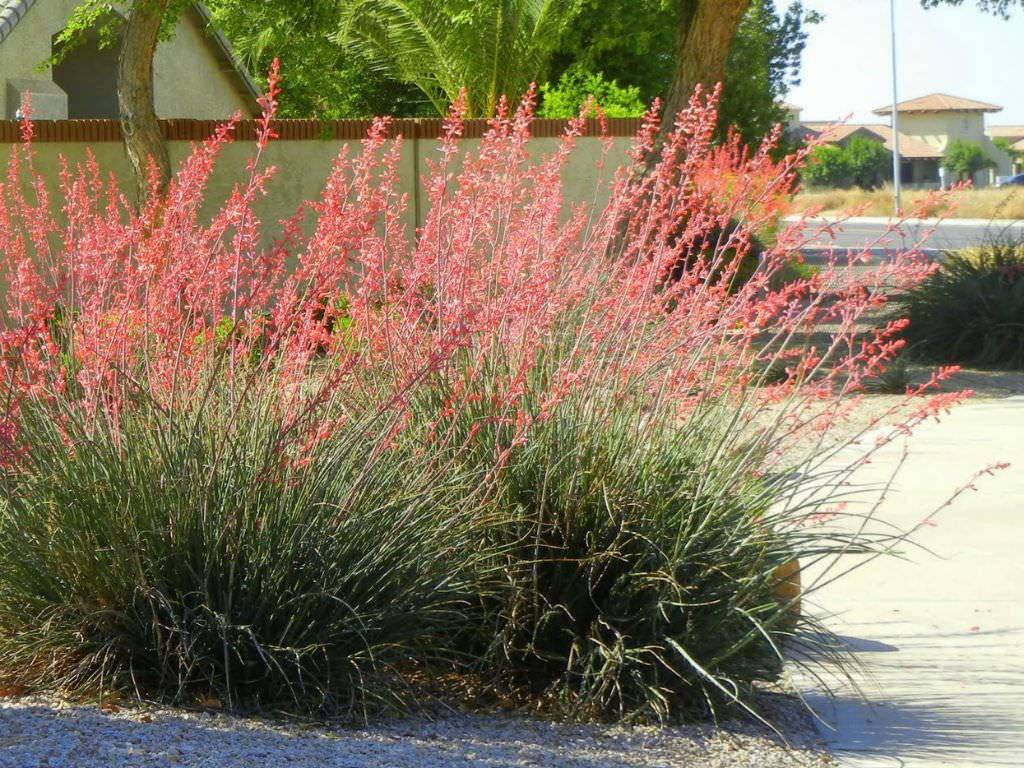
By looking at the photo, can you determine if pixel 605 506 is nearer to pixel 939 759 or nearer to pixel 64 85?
pixel 939 759

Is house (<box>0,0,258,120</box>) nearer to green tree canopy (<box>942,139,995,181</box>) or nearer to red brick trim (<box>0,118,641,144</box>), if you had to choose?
red brick trim (<box>0,118,641,144</box>)

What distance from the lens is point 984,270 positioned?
51.0ft

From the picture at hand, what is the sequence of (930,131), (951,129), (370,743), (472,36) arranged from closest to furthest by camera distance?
(370,743)
(472,36)
(951,129)
(930,131)

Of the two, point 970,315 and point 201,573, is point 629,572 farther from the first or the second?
point 970,315

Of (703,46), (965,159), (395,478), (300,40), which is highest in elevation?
(300,40)

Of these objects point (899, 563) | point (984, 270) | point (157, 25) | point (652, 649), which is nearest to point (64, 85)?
point (157, 25)

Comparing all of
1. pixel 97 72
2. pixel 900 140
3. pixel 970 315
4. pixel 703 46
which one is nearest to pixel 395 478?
pixel 970 315

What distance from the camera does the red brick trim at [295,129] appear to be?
16781 mm

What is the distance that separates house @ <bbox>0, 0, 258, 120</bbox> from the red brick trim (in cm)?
133

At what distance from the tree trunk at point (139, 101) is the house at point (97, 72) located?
106 inches

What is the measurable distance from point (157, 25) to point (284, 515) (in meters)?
11.9

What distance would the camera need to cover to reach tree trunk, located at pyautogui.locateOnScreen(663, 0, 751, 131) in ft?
50.4

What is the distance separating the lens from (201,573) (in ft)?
13.7

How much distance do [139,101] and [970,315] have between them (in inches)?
360
